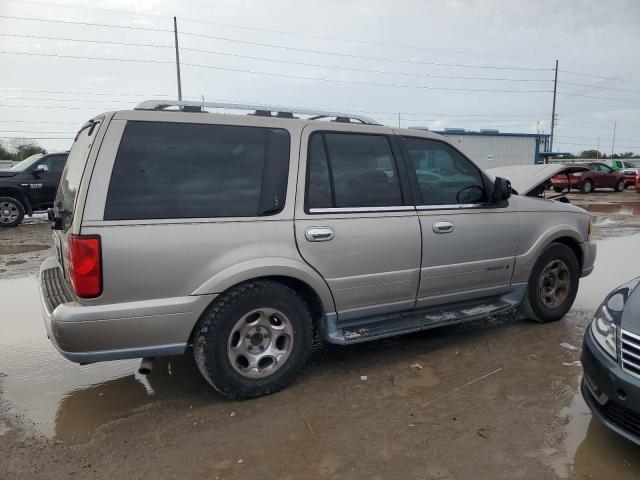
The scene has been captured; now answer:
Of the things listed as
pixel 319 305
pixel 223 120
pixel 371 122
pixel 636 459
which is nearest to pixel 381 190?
pixel 371 122

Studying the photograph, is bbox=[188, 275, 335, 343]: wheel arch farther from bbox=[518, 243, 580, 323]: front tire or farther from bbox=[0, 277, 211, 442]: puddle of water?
bbox=[518, 243, 580, 323]: front tire

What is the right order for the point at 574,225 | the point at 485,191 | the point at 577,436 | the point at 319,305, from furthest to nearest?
the point at 574,225
the point at 485,191
the point at 319,305
the point at 577,436

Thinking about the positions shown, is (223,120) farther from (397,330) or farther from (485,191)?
(485,191)

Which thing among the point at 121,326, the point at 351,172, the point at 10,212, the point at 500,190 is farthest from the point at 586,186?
the point at 121,326

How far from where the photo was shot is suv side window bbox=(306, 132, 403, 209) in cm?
362

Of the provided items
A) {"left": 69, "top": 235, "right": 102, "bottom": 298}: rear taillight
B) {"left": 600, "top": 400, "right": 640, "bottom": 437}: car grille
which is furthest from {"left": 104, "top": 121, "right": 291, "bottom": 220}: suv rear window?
{"left": 600, "top": 400, "right": 640, "bottom": 437}: car grille

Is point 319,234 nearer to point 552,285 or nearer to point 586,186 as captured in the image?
point 552,285

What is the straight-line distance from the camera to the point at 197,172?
3.20m

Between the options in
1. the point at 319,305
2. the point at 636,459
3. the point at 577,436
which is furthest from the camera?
the point at 319,305

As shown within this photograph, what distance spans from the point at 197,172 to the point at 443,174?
2148 millimetres

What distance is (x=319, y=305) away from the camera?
3.65 m

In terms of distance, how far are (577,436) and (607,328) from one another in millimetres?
682

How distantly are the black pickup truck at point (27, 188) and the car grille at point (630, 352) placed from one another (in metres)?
12.0

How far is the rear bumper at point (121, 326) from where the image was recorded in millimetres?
2906
